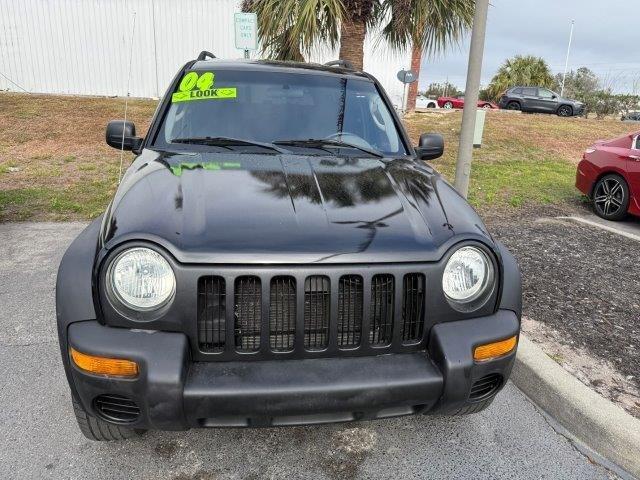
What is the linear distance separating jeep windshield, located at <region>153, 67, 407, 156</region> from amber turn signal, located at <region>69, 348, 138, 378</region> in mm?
1440

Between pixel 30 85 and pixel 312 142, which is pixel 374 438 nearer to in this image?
pixel 312 142

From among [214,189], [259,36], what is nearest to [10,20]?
[259,36]

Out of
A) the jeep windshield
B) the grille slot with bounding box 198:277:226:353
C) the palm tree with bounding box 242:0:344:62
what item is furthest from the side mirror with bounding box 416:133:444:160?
the palm tree with bounding box 242:0:344:62

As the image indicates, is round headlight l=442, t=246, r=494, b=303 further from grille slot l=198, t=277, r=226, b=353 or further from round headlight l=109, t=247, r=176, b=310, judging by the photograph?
round headlight l=109, t=247, r=176, b=310

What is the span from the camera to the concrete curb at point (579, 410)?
90.8 inches

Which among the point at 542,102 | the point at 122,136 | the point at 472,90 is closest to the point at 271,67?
the point at 122,136

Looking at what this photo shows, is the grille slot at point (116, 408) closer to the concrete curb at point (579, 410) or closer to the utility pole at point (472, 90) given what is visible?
the concrete curb at point (579, 410)

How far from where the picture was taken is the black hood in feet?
5.97

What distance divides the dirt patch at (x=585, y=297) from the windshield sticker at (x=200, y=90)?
8.53 feet

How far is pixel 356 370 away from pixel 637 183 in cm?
623

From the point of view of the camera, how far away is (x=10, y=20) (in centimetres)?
1767

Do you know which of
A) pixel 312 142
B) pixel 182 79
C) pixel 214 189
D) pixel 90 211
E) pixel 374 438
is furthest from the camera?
pixel 90 211

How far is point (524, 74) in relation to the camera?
118 ft

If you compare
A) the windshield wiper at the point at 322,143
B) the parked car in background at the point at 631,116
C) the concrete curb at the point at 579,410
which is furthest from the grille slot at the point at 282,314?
the parked car in background at the point at 631,116
